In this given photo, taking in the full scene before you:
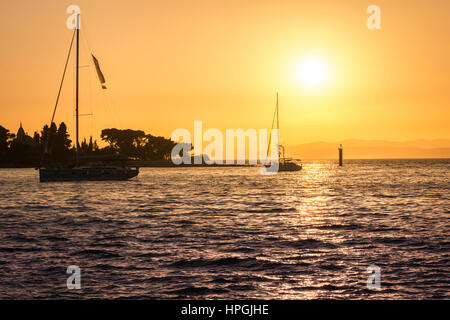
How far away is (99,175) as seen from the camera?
79375 mm

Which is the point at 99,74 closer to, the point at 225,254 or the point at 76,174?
the point at 76,174

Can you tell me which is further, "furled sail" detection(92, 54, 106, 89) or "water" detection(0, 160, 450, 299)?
"furled sail" detection(92, 54, 106, 89)

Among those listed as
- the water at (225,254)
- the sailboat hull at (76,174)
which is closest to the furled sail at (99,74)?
the sailboat hull at (76,174)

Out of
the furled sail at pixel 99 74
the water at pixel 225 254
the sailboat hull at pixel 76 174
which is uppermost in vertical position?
the furled sail at pixel 99 74

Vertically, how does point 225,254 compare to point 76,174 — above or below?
below

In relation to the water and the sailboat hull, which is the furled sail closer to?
the sailboat hull

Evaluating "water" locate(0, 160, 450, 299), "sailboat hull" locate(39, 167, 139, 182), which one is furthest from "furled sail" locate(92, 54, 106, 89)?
"water" locate(0, 160, 450, 299)

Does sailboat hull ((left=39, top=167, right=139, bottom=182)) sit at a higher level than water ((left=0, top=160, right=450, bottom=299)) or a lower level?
higher

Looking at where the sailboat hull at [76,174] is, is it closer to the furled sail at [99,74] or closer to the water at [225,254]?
the furled sail at [99,74]

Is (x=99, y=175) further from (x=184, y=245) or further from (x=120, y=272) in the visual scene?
(x=120, y=272)

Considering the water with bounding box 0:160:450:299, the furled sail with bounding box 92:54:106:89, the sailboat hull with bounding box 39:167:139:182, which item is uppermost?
the furled sail with bounding box 92:54:106:89

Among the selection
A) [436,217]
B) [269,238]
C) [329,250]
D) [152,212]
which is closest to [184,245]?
[269,238]

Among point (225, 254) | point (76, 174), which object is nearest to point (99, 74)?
point (76, 174)
